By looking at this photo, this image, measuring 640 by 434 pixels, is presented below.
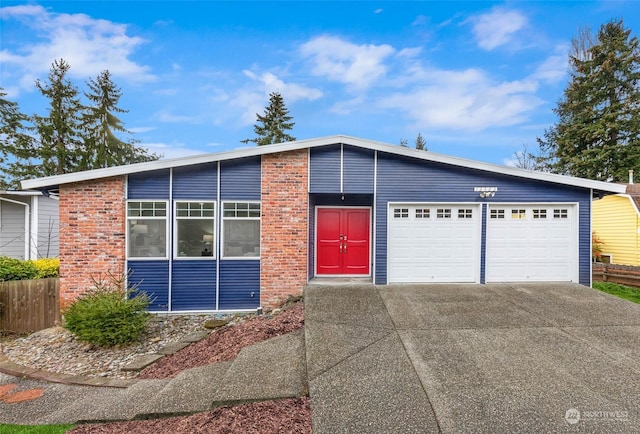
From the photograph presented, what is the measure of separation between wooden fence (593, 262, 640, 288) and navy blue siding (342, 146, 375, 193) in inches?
394

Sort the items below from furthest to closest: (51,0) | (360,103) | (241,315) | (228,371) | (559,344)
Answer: (360,103) → (51,0) → (241,315) → (559,344) → (228,371)

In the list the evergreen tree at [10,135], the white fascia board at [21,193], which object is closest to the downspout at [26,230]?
the white fascia board at [21,193]

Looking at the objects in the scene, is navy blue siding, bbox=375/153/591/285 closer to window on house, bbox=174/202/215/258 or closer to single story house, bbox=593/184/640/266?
window on house, bbox=174/202/215/258

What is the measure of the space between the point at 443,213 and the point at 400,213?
1.15 meters

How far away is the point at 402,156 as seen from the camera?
762cm

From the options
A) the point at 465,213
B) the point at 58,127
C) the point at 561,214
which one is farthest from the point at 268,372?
the point at 58,127

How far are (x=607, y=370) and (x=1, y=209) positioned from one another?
17291mm

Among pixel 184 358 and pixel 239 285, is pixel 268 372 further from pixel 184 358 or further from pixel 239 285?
pixel 239 285

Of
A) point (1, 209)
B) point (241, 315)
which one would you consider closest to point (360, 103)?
point (241, 315)

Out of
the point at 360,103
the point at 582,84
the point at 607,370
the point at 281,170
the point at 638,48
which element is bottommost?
the point at 607,370

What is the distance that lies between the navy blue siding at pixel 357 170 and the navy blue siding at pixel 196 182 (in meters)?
3.26

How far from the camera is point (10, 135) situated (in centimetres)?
1977

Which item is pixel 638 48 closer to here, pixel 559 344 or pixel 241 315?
pixel 559 344

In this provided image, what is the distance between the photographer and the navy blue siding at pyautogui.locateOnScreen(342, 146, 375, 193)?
7.61m
